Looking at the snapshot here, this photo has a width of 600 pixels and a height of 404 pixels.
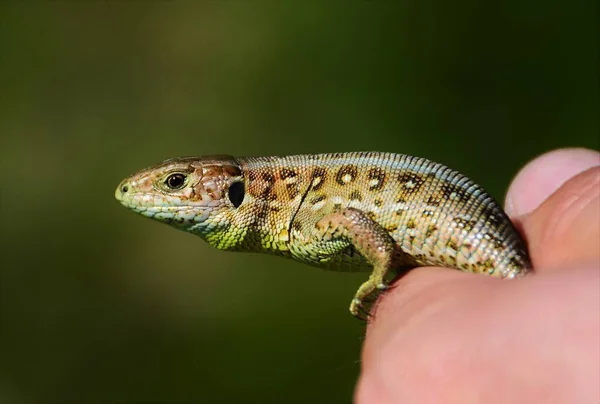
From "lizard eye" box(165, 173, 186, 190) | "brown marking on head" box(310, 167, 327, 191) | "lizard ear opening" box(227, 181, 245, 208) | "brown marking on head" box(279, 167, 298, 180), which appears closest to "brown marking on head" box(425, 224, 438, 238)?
"brown marking on head" box(310, 167, 327, 191)

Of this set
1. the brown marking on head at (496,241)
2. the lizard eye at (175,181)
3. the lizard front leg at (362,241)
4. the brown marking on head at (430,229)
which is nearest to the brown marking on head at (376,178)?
the lizard front leg at (362,241)

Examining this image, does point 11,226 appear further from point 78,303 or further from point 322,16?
point 322,16

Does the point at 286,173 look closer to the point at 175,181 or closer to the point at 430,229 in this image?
the point at 175,181

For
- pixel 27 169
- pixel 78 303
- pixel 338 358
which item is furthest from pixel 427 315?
pixel 27 169

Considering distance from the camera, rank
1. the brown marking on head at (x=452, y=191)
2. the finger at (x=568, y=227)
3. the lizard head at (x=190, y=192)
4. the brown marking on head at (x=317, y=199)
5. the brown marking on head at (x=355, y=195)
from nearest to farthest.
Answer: the finger at (x=568, y=227)
the brown marking on head at (x=452, y=191)
the brown marking on head at (x=355, y=195)
the brown marking on head at (x=317, y=199)
the lizard head at (x=190, y=192)

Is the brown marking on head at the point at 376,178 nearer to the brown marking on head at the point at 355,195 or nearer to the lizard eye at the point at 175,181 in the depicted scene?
the brown marking on head at the point at 355,195

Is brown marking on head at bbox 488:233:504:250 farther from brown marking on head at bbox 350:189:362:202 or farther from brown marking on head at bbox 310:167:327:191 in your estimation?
brown marking on head at bbox 310:167:327:191

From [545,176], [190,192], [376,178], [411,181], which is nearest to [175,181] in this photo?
[190,192]
